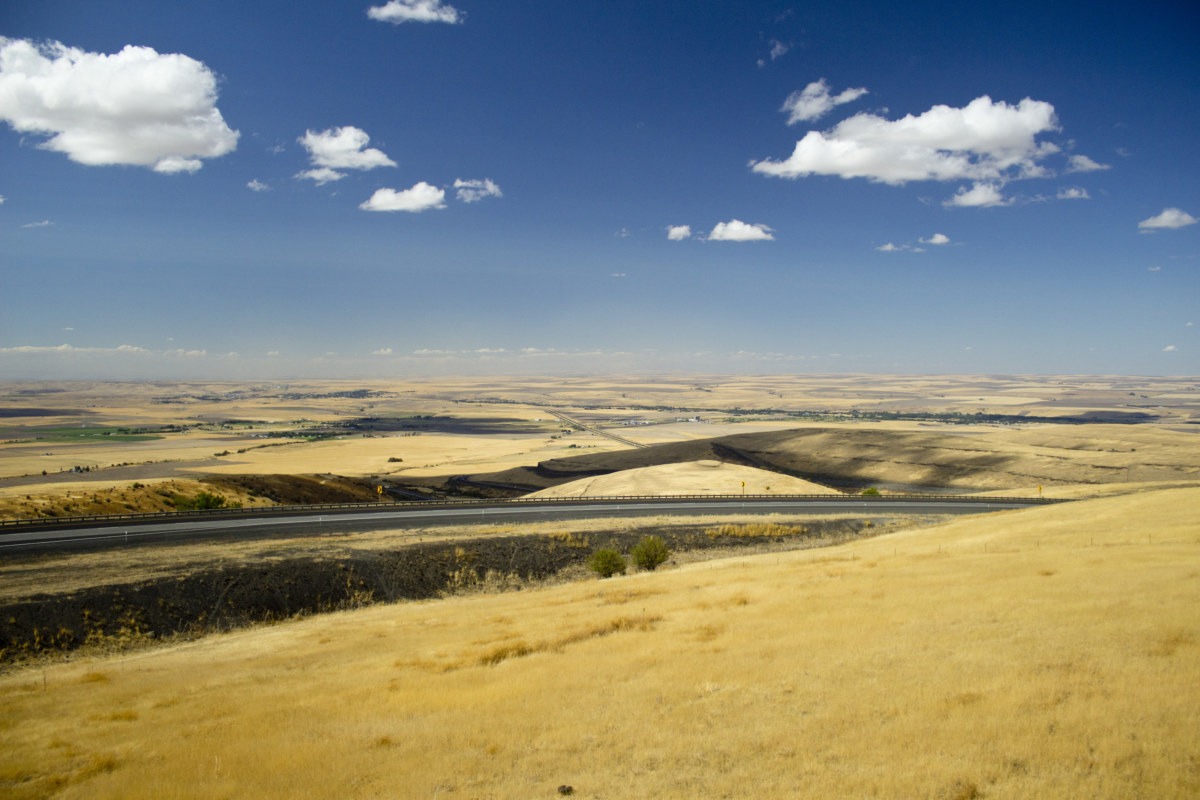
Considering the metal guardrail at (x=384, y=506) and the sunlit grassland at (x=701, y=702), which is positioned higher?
the sunlit grassland at (x=701, y=702)

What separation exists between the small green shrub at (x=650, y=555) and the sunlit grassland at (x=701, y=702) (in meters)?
15.1

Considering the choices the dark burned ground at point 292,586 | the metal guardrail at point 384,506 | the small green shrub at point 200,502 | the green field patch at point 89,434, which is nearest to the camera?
the dark burned ground at point 292,586

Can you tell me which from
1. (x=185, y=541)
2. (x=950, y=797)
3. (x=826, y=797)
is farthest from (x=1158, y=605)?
(x=185, y=541)

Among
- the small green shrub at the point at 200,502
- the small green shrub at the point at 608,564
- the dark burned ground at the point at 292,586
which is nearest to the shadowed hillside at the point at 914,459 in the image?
the small green shrub at the point at 200,502

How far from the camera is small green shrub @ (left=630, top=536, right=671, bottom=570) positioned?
120ft

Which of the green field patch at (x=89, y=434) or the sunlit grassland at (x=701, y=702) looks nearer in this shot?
the sunlit grassland at (x=701, y=702)

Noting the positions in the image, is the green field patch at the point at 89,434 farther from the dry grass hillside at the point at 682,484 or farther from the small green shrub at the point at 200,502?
the dry grass hillside at the point at 682,484

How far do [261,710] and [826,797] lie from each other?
11.2 m

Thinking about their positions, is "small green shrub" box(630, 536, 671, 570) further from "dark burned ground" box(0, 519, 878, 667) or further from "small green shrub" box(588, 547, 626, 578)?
"dark burned ground" box(0, 519, 878, 667)

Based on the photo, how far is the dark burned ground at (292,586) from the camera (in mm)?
26438

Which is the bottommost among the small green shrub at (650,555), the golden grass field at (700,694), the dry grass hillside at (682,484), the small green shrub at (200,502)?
the dry grass hillside at (682,484)

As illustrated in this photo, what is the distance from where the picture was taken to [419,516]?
51.5 meters

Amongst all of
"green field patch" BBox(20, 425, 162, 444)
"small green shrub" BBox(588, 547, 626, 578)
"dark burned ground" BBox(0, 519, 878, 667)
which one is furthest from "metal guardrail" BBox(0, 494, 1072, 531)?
"green field patch" BBox(20, 425, 162, 444)

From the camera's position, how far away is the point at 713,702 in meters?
11.8
